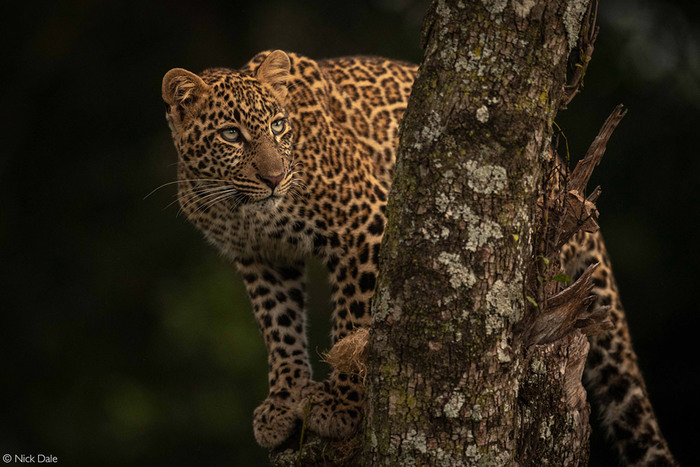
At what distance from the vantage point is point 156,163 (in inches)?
422

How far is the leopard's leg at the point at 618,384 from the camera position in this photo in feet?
18.4

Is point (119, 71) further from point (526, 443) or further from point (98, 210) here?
point (526, 443)

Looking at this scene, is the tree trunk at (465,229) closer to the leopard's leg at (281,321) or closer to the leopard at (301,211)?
the leopard at (301,211)

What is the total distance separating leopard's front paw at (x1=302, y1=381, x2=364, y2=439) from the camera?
4543 mm

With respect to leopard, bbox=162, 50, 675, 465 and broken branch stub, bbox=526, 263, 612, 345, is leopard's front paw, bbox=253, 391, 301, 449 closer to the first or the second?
leopard, bbox=162, 50, 675, 465

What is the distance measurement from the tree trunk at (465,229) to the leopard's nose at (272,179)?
145 cm

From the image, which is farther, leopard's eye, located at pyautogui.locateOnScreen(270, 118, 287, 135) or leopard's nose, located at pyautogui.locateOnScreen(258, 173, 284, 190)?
leopard's eye, located at pyautogui.locateOnScreen(270, 118, 287, 135)

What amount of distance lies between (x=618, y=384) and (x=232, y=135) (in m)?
2.80

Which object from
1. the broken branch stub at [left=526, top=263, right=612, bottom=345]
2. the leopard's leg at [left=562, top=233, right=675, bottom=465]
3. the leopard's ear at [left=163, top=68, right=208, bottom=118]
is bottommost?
the leopard's leg at [left=562, top=233, right=675, bottom=465]

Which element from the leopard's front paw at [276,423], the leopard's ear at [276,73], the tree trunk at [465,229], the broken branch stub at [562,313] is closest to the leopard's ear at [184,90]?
the leopard's ear at [276,73]

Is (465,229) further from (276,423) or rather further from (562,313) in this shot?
(276,423)

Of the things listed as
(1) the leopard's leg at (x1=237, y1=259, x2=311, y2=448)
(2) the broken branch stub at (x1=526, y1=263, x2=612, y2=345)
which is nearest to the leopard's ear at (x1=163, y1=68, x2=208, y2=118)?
(1) the leopard's leg at (x1=237, y1=259, x2=311, y2=448)

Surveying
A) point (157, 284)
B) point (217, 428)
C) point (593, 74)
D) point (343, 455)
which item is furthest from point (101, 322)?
point (343, 455)

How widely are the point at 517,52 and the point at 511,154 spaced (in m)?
0.35
